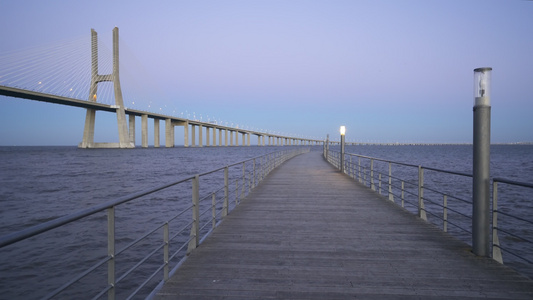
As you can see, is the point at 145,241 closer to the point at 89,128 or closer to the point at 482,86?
the point at 482,86

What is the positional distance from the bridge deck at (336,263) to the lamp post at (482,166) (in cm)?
22

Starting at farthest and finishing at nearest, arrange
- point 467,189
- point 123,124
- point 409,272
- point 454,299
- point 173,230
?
point 123,124, point 467,189, point 173,230, point 409,272, point 454,299

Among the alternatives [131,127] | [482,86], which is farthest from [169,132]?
[482,86]

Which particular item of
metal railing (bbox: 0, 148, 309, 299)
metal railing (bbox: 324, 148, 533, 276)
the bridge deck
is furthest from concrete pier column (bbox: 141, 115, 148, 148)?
the bridge deck

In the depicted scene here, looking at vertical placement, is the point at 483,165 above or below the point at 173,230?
above

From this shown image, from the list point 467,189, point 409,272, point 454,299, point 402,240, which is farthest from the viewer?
point 467,189

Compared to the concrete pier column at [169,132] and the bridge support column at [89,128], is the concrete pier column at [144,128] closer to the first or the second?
the concrete pier column at [169,132]

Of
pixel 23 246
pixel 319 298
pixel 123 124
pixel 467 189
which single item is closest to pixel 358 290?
pixel 319 298

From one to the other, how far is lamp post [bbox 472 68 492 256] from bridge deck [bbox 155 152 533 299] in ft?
0.73

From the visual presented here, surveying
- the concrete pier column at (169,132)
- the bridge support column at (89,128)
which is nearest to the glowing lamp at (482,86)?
the bridge support column at (89,128)

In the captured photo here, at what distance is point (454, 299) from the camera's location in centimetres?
285

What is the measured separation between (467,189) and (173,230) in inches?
607

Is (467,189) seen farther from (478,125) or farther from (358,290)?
(358,290)

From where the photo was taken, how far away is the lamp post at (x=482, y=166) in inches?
151
